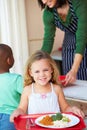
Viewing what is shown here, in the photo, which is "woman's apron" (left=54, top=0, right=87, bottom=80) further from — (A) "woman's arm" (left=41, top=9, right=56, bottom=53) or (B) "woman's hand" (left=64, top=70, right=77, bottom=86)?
(B) "woman's hand" (left=64, top=70, right=77, bottom=86)

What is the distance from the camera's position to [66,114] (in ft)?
4.12

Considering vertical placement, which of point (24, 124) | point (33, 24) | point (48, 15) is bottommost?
point (24, 124)

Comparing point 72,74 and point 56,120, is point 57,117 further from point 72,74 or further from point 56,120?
point 72,74

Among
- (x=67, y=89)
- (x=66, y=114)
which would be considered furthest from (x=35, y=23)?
(x=66, y=114)

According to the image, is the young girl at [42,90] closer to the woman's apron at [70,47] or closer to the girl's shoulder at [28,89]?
the girl's shoulder at [28,89]

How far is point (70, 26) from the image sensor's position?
1.92 m

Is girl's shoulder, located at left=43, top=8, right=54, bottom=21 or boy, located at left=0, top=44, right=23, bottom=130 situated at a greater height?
girl's shoulder, located at left=43, top=8, right=54, bottom=21

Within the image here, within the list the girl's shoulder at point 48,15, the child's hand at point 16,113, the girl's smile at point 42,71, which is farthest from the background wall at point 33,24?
the child's hand at point 16,113

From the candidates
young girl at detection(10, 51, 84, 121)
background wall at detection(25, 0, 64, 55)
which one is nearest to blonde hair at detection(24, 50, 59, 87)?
young girl at detection(10, 51, 84, 121)

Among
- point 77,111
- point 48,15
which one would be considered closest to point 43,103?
point 77,111

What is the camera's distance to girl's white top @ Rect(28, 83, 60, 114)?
140 centimetres

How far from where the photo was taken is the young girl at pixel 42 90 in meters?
1.41

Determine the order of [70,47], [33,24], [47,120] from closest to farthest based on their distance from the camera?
1. [47,120]
2. [70,47]
3. [33,24]

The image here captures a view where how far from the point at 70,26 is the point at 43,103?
27.7 inches
